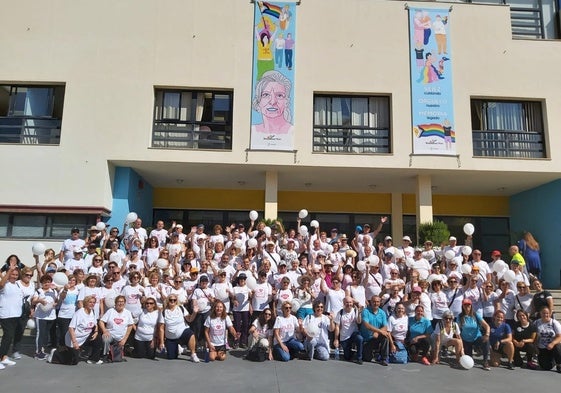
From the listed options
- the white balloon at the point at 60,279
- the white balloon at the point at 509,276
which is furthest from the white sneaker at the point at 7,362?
the white balloon at the point at 509,276

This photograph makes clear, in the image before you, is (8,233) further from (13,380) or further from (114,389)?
(114,389)

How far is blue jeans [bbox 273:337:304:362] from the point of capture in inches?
298

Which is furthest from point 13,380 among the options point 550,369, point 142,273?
point 550,369

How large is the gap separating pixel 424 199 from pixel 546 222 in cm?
413

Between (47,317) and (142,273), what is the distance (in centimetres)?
174

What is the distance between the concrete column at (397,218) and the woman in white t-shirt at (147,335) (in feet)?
34.1

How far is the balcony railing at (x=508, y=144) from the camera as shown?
45.5ft

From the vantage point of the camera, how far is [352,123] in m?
13.9

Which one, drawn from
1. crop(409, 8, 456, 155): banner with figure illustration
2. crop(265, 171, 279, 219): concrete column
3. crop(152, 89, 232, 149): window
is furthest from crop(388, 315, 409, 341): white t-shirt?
crop(152, 89, 232, 149): window

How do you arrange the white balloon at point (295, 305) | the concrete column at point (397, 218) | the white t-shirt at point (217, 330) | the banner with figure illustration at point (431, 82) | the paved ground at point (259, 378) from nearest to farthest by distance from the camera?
the paved ground at point (259, 378) < the white t-shirt at point (217, 330) < the white balloon at point (295, 305) < the banner with figure illustration at point (431, 82) < the concrete column at point (397, 218)

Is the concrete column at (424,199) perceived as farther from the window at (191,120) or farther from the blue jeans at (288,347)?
the blue jeans at (288,347)

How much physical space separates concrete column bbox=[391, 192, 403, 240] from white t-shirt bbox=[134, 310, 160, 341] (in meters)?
10.4

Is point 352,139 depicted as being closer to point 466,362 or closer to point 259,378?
point 466,362

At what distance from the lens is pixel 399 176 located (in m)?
14.1
